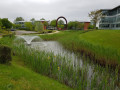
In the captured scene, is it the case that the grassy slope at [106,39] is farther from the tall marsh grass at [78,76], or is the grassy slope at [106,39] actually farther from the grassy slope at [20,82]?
the grassy slope at [20,82]

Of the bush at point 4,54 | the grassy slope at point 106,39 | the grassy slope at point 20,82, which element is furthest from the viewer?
the grassy slope at point 106,39

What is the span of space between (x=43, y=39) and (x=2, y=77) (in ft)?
51.3

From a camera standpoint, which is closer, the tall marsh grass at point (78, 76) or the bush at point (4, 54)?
the tall marsh grass at point (78, 76)

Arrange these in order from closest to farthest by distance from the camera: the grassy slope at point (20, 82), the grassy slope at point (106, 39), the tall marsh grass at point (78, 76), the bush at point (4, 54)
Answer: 1. the grassy slope at point (20, 82)
2. the tall marsh grass at point (78, 76)
3. the bush at point (4, 54)
4. the grassy slope at point (106, 39)

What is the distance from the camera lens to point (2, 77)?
3975 millimetres

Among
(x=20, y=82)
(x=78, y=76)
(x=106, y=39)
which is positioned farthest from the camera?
(x=106, y=39)

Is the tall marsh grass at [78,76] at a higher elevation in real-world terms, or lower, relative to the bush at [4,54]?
lower

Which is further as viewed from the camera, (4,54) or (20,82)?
(4,54)

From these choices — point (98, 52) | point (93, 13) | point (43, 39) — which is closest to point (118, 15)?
point (93, 13)

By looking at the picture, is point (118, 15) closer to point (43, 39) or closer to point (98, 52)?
point (43, 39)

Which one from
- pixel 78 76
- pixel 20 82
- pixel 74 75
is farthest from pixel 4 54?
pixel 78 76

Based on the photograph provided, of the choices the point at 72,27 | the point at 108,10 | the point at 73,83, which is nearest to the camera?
the point at 73,83

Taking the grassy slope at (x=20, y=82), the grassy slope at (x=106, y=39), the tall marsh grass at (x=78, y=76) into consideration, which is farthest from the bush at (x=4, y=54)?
the grassy slope at (x=106, y=39)

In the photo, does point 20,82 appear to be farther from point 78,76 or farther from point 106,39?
point 106,39
